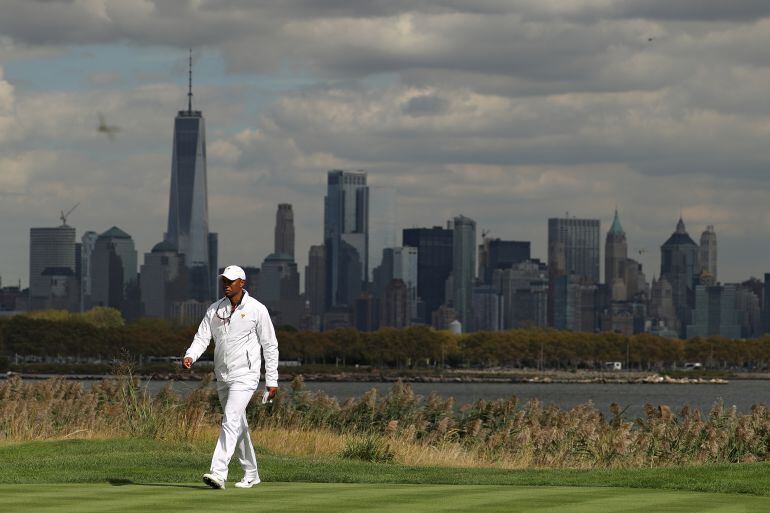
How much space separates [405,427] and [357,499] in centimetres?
1526

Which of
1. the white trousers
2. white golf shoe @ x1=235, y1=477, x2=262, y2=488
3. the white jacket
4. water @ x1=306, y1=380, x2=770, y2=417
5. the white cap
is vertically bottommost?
water @ x1=306, y1=380, x2=770, y2=417

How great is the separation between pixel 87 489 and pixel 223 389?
6.69 feet

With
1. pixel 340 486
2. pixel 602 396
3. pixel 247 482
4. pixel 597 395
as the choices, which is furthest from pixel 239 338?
pixel 597 395

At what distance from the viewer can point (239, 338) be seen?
18859 millimetres

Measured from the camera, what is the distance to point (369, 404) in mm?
33562

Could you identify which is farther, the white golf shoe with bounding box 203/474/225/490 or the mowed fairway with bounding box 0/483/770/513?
the white golf shoe with bounding box 203/474/225/490

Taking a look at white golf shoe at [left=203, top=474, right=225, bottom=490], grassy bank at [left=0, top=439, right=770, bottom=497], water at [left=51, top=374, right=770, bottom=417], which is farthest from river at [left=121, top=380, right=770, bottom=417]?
white golf shoe at [left=203, top=474, right=225, bottom=490]

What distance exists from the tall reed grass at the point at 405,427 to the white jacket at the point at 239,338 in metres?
6.92

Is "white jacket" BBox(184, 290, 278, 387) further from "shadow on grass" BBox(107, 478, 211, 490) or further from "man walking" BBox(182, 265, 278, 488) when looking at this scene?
"shadow on grass" BBox(107, 478, 211, 490)

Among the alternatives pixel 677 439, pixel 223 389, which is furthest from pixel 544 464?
pixel 223 389

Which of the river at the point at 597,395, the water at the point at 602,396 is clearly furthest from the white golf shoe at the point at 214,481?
the water at the point at 602,396

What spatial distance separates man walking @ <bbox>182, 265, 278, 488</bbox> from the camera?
18703 millimetres

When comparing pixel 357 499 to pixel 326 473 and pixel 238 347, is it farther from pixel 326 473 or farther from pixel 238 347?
pixel 326 473

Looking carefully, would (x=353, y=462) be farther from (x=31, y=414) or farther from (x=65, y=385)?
(x=65, y=385)
